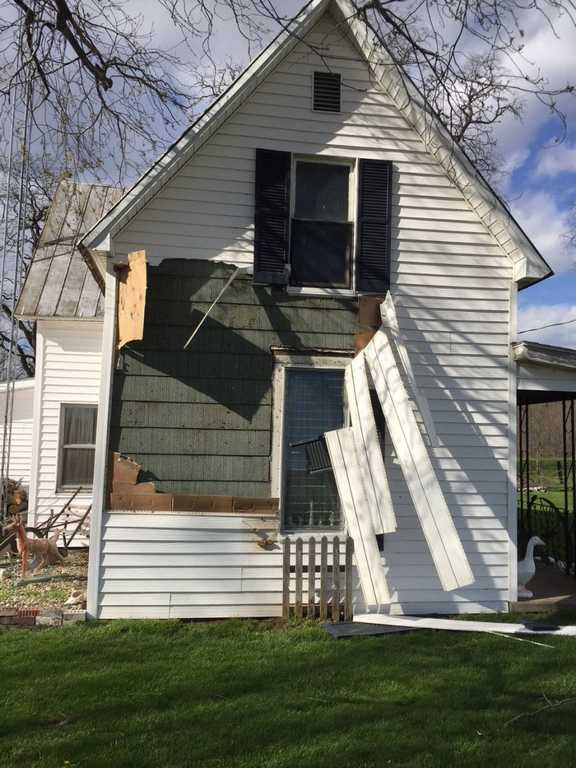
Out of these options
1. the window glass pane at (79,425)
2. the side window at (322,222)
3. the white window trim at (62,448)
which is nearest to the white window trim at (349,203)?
the side window at (322,222)

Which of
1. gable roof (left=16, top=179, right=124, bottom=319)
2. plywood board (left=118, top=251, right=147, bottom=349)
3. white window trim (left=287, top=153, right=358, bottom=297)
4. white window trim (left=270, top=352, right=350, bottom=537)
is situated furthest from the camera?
gable roof (left=16, top=179, right=124, bottom=319)

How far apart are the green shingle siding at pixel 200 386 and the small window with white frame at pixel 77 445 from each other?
419 cm

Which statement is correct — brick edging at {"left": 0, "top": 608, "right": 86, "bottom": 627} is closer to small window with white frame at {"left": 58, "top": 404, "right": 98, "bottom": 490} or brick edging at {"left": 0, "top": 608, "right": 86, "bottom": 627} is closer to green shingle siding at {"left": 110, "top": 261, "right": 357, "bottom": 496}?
green shingle siding at {"left": 110, "top": 261, "right": 357, "bottom": 496}

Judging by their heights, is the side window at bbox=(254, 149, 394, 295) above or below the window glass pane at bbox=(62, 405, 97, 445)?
above

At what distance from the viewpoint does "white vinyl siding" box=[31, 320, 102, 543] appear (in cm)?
1108

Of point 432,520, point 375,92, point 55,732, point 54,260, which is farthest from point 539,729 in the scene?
point 54,260

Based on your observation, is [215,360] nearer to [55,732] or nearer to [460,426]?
[460,426]

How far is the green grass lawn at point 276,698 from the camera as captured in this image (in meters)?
4.25

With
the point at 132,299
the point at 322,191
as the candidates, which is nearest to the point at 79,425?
the point at 132,299

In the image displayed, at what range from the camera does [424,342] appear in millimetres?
7906

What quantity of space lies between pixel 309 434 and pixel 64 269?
6530 millimetres

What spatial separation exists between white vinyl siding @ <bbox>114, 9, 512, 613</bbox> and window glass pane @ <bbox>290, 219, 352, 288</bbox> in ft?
1.78

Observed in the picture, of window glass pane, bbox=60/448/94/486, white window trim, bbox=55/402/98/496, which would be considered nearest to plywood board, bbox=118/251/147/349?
white window trim, bbox=55/402/98/496

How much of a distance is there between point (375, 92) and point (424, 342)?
293 cm
